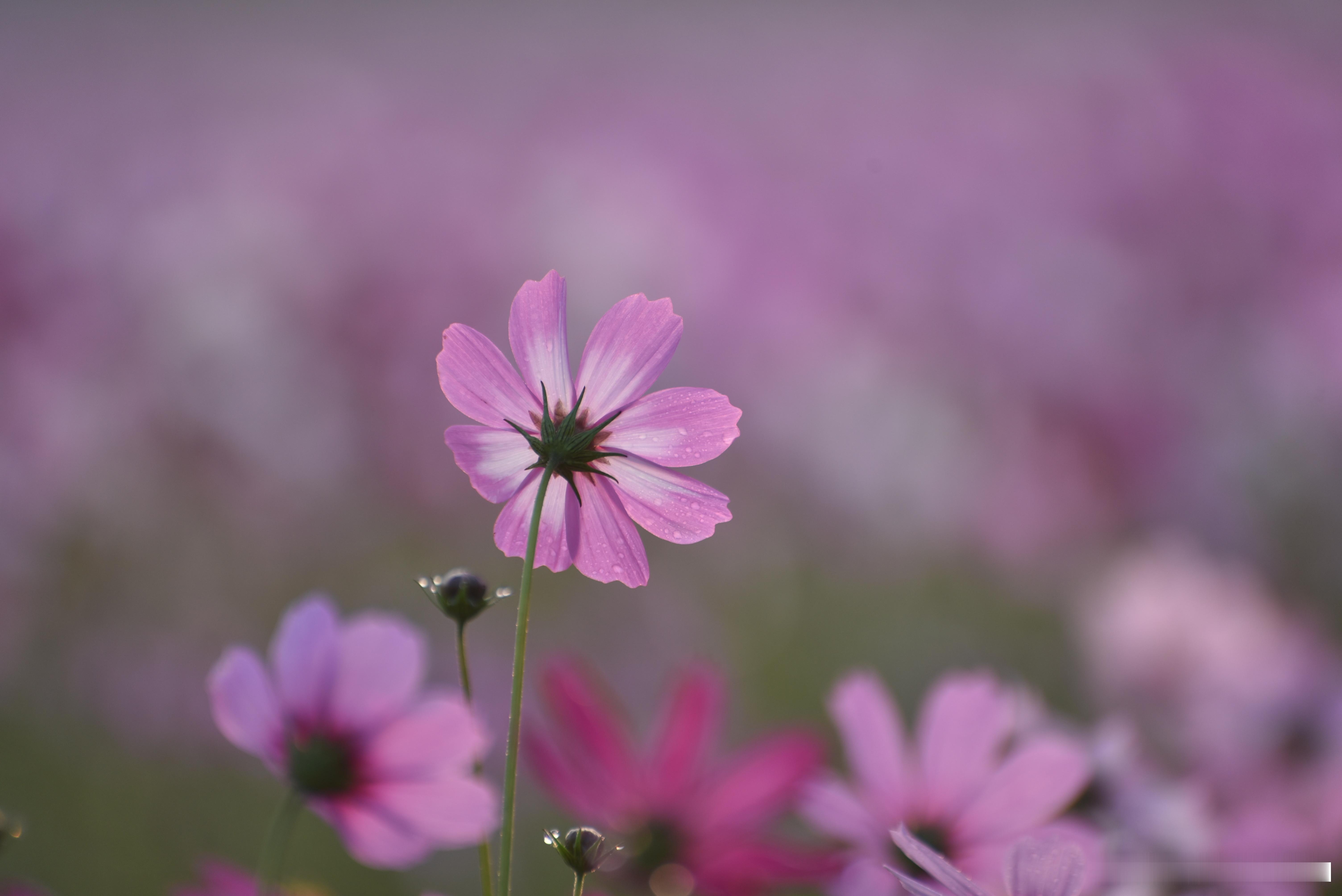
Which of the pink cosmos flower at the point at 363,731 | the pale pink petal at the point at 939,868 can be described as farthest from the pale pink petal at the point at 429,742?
the pale pink petal at the point at 939,868

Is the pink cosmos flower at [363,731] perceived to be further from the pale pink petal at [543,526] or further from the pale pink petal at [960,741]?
the pale pink petal at [960,741]

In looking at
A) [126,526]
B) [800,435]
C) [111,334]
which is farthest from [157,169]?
[800,435]

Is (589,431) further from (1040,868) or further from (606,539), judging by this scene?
(1040,868)

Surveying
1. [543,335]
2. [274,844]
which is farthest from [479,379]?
[274,844]

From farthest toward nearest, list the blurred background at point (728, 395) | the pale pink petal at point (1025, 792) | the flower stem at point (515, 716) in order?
the blurred background at point (728, 395)
the pale pink petal at point (1025, 792)
the flower stem at point (515, 716)

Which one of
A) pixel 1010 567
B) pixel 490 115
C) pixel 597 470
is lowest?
pixel 597 470

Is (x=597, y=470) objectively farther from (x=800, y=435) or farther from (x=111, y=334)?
(x=800, y=435)

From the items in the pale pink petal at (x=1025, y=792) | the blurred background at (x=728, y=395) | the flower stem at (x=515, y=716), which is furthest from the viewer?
the blurred background at (x=728, y=395)
